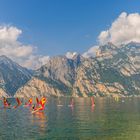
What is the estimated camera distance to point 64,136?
Result: 9856 centimetres

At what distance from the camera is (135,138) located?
95312 millimetres

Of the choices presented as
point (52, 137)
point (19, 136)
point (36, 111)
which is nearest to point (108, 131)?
point (52, 137)

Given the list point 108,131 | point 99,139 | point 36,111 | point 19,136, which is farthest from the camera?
point 36,111

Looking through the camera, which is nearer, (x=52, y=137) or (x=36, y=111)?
(x=52, y=137)

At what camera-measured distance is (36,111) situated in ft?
653

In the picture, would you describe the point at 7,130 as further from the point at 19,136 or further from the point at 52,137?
the point at 52,137

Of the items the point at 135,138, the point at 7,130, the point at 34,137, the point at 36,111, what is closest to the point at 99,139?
the point at 135,138

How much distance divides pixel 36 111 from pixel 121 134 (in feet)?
338

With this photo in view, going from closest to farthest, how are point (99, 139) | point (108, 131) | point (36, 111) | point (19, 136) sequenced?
point (99, 139)
point (19, 136)
point (108, 131)
point (36, 111)

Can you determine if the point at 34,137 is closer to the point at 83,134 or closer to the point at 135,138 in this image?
→ the point at 83,134

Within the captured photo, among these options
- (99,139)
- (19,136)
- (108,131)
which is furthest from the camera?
(108,131)

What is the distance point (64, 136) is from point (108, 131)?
733 inches

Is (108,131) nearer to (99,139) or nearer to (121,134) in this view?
(121,134)

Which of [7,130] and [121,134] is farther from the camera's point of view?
[7,130]
